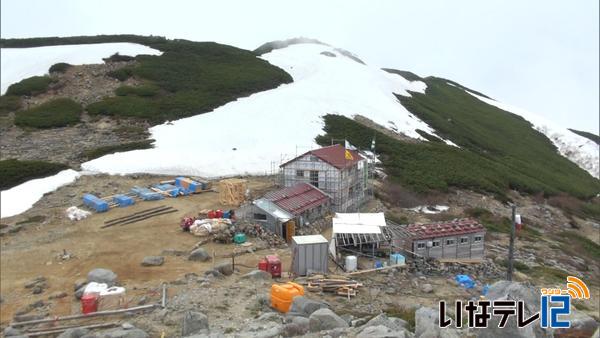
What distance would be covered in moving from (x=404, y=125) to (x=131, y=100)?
99.1 feet

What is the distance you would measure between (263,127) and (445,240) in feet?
88.4

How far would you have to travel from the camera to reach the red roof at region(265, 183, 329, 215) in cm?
3023

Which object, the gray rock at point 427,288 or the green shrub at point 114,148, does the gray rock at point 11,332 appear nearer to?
the gray rock at point 427,288

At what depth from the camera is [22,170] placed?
3575 cm

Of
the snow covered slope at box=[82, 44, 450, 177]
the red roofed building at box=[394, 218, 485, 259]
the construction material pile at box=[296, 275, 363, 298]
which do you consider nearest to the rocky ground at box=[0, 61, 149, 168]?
the snow covered slope at box=[82, 44, 450, 177]

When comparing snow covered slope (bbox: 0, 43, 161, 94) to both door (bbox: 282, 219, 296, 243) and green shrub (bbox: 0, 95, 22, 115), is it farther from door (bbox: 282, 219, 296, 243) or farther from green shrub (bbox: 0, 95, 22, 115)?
door (bbox: 282, 219, 296, 243)

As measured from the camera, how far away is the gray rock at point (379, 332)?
12.1 meters

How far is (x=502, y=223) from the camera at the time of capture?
37344 millimetres

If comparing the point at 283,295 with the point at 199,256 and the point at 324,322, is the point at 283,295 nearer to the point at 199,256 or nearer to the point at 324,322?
the point at 324,322

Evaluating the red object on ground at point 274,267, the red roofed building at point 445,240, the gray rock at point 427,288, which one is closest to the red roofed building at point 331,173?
the red roofed building at point 445,240

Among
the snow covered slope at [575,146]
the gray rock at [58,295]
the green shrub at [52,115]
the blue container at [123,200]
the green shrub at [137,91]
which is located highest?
the green shrub at [137,91]

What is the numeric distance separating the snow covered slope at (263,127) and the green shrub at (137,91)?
7.79 metres

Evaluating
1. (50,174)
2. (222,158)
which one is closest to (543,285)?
(222,158)

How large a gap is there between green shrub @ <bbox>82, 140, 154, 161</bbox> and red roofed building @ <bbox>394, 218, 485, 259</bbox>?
24768 millimetres
